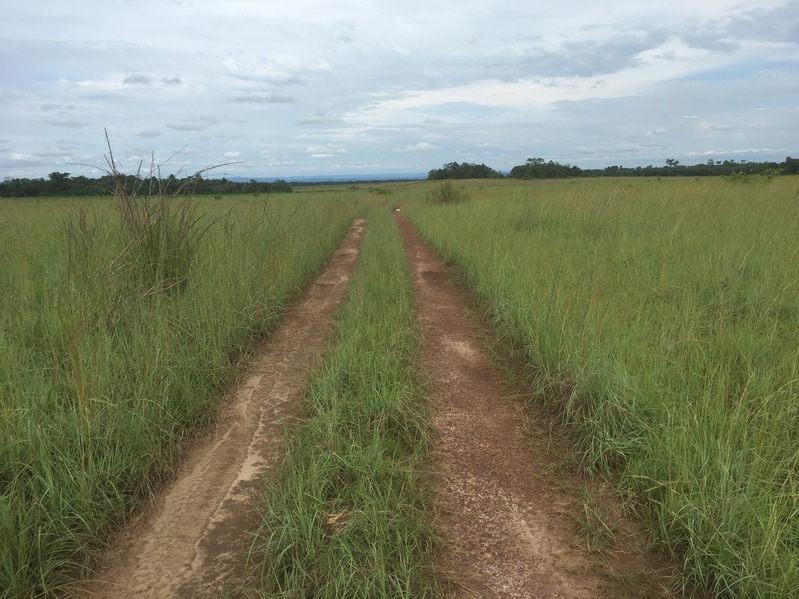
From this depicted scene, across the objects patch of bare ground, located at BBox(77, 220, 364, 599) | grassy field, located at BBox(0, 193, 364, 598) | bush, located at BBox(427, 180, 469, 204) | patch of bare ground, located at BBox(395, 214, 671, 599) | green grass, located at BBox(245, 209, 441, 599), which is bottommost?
patch of bare ground, located at BBox(395, 214, 671, 599)

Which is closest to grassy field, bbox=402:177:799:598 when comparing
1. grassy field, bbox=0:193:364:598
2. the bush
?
grassy field, bbox=0:193:364:598

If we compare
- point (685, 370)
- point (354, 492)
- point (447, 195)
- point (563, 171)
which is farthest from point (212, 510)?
point (563, 171)

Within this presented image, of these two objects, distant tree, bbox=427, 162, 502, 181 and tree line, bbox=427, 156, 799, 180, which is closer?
tree line, bbox=427, 156, 799, 180

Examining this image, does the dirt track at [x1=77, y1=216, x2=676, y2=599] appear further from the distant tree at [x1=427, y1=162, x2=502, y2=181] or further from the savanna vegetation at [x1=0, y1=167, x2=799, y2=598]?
the distant tree at [x1=427, y1=162, x2=502, y2=181]

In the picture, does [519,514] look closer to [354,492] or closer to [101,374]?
[354,492]

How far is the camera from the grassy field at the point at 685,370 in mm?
1876

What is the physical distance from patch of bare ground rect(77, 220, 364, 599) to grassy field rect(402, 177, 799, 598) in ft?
5.87

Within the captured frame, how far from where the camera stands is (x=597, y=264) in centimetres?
581

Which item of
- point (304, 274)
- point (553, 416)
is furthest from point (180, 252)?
point (553, 416)

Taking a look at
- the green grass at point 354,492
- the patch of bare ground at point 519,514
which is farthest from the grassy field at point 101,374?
the patch of bare ground at point 519,514

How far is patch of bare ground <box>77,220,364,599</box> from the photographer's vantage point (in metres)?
1.84

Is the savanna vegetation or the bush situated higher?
the bush

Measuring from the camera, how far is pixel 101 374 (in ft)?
8.81

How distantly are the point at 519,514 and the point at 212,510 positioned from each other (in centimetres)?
147
